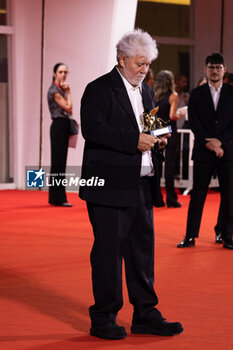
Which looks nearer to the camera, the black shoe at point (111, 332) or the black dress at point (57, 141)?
the black shoe at point (111, 332)

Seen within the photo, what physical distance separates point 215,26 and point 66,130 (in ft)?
20.2

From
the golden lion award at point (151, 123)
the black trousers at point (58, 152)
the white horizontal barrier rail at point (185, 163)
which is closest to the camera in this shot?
the golden lion award at point (151, 123)

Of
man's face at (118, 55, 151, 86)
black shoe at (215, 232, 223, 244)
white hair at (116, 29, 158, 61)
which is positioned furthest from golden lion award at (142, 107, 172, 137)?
black shoe at (215, 232, 223, 244)

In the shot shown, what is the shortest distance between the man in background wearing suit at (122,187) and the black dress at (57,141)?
5220 millimetres

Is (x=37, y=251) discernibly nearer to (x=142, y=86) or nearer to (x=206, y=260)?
(x=206, y=260)

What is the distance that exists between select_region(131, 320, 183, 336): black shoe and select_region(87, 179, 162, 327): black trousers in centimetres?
3

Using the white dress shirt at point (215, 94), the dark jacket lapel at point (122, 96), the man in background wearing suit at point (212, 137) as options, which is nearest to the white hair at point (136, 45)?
the dark jacket lapel at point (122, 96)

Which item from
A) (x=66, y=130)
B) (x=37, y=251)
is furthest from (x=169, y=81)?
(x=37, y=251)

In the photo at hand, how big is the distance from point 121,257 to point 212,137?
2.78 m

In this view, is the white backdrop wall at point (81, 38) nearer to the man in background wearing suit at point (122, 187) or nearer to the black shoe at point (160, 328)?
the man in background wearing suit at point (122, 187)

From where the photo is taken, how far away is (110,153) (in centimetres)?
370

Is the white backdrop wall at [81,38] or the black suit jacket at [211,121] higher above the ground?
the white backdrop wall at [81,38]

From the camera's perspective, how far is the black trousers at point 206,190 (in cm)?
632

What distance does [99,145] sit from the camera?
371 centimetres
